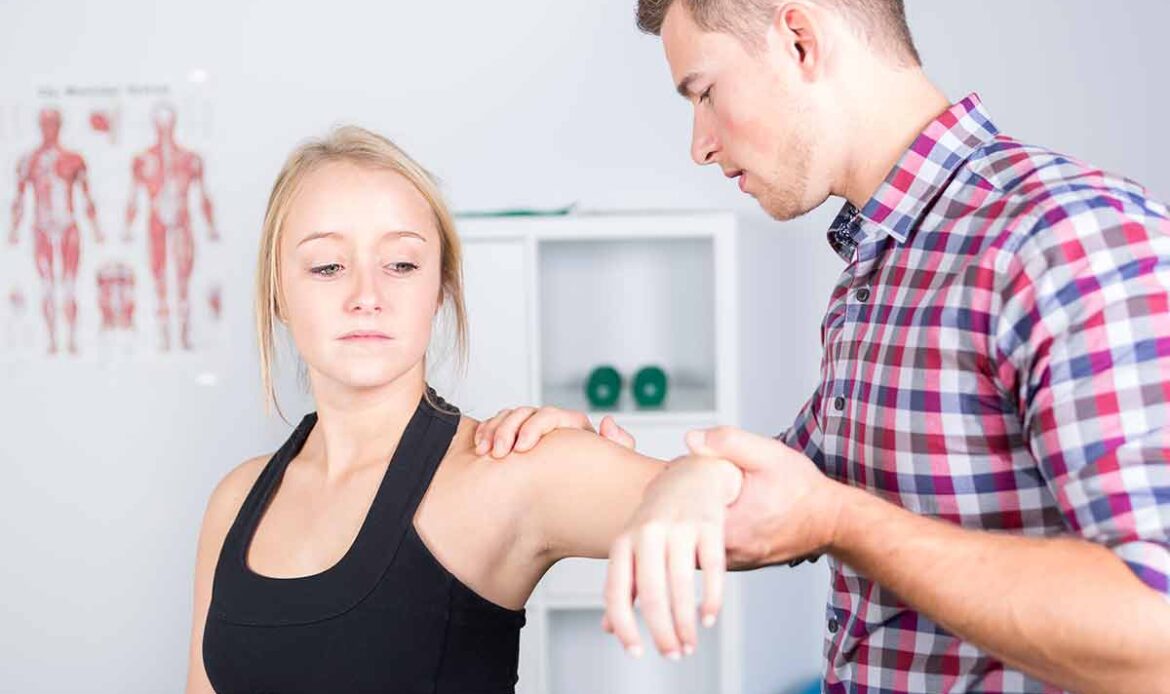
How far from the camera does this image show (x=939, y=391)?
140cm

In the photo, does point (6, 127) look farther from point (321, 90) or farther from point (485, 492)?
point (485, 492)

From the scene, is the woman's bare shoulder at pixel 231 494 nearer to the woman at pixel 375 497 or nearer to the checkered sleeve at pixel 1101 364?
the woman at pixel 375 497

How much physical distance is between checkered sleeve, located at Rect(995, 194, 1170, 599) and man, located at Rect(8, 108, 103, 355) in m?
3.00

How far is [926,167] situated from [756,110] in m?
0.23

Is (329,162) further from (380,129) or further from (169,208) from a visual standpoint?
(169,208)

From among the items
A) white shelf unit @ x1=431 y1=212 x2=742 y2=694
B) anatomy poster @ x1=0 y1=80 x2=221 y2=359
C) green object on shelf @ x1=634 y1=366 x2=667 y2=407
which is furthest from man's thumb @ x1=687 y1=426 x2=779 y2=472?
anatomy poster @ x1=0 y1=80 x2=221 y2=359

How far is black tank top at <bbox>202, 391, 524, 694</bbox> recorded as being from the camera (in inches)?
64.6

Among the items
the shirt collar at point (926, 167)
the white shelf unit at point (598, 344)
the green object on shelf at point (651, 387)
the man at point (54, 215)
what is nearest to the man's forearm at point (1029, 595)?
the shirt collar at point (926, 167)

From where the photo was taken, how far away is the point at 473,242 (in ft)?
10.3

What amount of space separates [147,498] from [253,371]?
48 centimetres

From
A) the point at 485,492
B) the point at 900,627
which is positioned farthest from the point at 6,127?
the point at 900,627

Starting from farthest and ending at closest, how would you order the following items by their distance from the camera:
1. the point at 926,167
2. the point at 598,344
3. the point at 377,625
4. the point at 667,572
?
the point at 598,344
the point at 377,625
the point at 926,167
the point at 667,572

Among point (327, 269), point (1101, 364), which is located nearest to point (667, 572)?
point (1101, 364)

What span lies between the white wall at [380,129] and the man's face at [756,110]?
1.59 m
